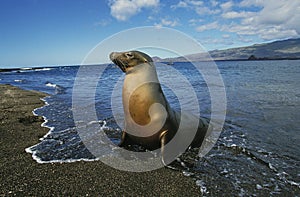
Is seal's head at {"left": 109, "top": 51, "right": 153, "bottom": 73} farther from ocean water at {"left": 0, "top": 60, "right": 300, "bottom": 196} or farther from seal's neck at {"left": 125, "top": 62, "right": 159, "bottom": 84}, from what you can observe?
ocean water at {"left": 0, "top": 60, "right": 300, "bottom": 196}

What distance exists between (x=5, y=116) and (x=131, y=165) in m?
5.45

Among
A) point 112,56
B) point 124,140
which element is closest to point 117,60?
point 112,56

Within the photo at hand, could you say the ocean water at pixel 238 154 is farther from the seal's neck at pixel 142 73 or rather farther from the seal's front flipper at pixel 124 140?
the seal's neck at pixel 142 73

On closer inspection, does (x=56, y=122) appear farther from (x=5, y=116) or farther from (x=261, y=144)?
(x=261, y=144)

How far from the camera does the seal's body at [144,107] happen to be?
4.43 meters

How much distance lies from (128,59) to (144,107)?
1.12 m

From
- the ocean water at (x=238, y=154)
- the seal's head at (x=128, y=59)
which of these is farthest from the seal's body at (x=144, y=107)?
the ocean water at (x=238, y=154)

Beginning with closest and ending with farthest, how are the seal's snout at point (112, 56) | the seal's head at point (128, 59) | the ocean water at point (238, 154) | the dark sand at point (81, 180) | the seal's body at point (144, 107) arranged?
the dark sand at point (81, 180) < the ocean water at point (238, 154) < the seal's body at point (144, 107) < the seal's head at point (128, 59) < the seal's snout at point (112, 56)

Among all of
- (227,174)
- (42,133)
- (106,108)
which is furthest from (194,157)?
(106,108)

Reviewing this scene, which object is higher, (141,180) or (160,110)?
(160,110)

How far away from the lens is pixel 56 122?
7.42 metres

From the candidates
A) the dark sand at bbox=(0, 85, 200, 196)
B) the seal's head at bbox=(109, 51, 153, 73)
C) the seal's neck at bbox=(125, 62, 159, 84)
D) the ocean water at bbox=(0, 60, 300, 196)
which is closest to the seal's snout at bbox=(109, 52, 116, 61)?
the seal's head at bbox=(109, 51, 153, 73)

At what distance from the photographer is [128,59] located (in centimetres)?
484

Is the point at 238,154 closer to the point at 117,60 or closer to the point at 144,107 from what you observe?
the point at 144,107
